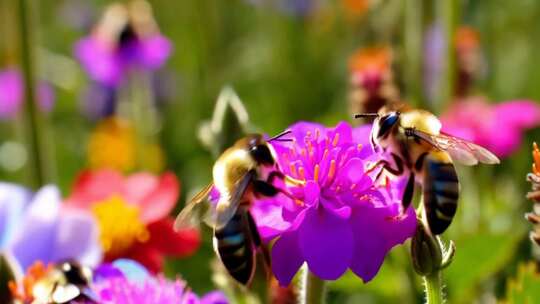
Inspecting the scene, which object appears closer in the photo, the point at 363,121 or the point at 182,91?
the point at 363,121

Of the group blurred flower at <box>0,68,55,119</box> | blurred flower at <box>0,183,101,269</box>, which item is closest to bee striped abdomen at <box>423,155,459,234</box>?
blurred flower at <box>0,183,101,269</box>

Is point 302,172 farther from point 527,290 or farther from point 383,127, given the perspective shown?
point 527,290

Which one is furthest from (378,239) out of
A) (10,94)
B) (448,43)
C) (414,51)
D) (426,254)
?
(10,94)

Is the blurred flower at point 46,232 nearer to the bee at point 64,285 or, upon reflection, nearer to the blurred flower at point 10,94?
the bee at point 64,285

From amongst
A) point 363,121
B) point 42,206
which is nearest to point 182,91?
point 363,121

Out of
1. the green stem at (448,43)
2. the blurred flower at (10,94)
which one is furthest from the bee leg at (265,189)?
the blurred flower at (10,94)

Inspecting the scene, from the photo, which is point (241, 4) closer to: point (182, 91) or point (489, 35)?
point (182, 91)

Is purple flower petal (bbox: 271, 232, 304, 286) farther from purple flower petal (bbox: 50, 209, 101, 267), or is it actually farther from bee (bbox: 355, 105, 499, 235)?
purple flower petal (bbox: 50, 209, 101, 267)
